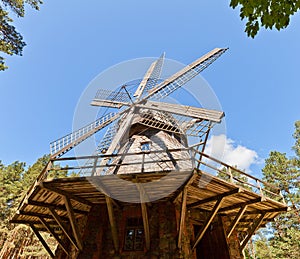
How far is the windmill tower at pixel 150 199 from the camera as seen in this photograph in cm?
573

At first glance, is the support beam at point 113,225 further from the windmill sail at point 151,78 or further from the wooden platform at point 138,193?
the windmill sail at point 151,78

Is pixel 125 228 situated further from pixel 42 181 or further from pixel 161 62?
pixel 161 62

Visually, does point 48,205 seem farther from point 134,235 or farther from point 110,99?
point 110,99

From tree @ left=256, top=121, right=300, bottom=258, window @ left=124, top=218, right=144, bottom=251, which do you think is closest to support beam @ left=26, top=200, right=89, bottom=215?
window @ left=124, top=218, right=144, bottom=251

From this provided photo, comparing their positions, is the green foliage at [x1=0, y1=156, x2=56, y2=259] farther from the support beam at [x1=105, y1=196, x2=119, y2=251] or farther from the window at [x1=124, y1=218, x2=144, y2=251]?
the support beam at [x1=105, y1=196, x2=119, y2=251]

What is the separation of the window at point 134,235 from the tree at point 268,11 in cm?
599

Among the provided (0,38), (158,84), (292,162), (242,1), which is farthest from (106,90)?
(292,162)

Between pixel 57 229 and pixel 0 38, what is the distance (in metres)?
8.21

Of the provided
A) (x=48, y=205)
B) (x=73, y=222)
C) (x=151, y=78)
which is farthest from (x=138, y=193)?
(x=151, y=78)

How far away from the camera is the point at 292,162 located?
60.4 ft

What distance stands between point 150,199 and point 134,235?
3.63ft

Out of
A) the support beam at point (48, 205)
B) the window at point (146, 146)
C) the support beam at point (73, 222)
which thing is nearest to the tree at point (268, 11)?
the support beam at point (73, 222)

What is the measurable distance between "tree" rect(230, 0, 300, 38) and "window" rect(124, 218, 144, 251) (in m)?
5.99

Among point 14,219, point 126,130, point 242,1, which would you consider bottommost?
point 14,219
